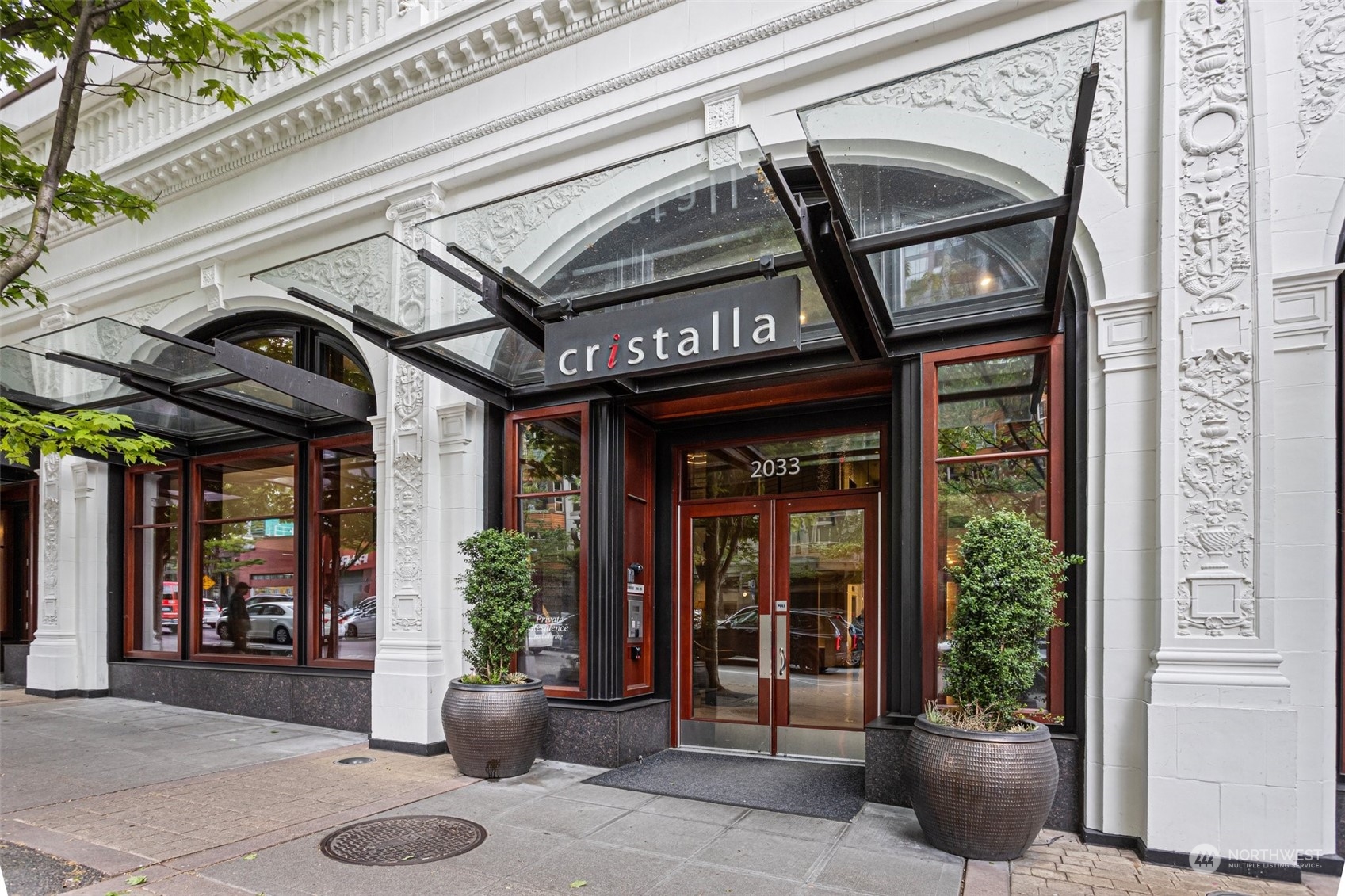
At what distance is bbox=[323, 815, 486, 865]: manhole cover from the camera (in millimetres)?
5207

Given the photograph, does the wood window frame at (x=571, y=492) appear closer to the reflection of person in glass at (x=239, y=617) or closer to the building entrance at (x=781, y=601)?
the building entrance at (x=781, y=601)

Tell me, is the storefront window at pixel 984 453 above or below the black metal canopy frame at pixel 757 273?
below

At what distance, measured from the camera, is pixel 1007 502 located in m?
6.31

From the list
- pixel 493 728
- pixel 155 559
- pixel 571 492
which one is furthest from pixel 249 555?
pixel 493 728

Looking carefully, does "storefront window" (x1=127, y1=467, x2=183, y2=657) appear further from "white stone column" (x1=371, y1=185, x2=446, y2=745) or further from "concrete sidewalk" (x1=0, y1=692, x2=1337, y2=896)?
"white stone column" (x1=371, y1=185, x2=446, y2=745)

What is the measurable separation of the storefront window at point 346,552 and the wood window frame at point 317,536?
1cm

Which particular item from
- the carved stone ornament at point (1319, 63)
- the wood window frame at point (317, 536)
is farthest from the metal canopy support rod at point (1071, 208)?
the wood window frame at point (317, 536)

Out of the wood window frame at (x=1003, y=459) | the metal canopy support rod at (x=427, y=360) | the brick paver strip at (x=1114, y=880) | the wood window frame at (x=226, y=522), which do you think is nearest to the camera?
the brick paver strip at (x=1114, y=880)

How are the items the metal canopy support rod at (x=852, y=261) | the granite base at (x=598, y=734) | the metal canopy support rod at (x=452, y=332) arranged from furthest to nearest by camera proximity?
the granite base at (x=598, y=734), the metal canopy support rod at (x=452, y=332), the metal canopy support rod at (x=852, y=261)

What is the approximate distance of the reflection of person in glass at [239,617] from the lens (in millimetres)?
11016

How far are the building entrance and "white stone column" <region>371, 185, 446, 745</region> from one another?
263 centimetres

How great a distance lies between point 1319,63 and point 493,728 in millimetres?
7927

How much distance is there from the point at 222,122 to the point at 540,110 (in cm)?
495

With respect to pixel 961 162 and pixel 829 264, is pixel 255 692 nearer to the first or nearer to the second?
pixel 829 264
